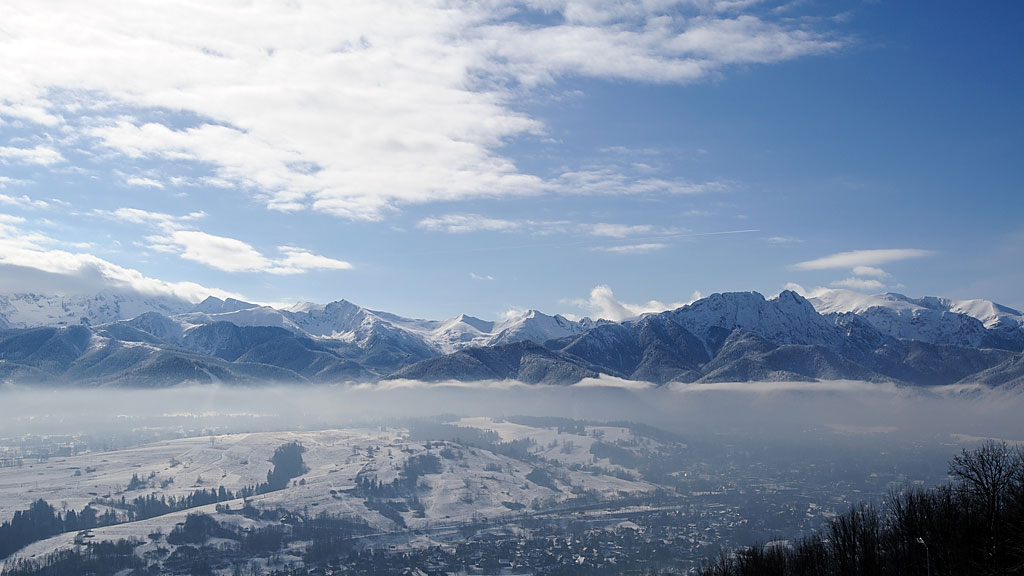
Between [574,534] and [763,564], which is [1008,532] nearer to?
[763,564]

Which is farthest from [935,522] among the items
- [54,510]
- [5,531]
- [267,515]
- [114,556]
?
[54,510]

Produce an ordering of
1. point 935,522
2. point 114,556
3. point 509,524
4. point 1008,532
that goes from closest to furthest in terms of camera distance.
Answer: point 1008,532 → point 935,522 → point 114,556 → point 509,524

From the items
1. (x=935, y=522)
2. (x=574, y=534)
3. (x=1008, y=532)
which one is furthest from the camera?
(x=574, y=534)

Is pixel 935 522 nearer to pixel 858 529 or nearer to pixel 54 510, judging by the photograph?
pixel 858 529

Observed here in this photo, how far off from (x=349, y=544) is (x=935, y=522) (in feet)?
450

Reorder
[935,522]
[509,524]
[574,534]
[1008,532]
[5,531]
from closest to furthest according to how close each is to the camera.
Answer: [1008,532] → [935,522] → [5,531] → [574,534] → [509,524]

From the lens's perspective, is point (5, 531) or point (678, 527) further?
point (678, 527)

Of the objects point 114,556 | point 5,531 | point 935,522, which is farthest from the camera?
point 5,531

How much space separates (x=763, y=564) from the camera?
239 feet

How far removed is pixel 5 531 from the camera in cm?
16962

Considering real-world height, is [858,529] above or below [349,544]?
above

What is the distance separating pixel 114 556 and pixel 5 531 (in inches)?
1661

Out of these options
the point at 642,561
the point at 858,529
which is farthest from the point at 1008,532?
the point at 642,561

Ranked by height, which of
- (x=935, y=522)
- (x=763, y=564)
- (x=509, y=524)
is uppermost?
(x=935, y=522)
